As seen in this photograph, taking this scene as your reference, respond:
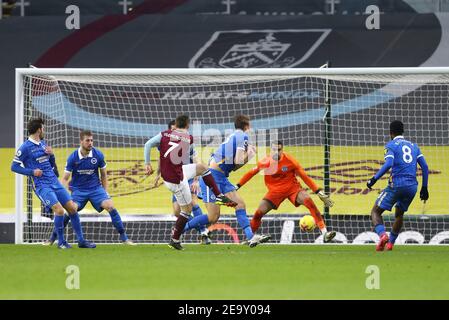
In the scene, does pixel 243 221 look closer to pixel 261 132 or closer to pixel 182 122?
pixel 182 122

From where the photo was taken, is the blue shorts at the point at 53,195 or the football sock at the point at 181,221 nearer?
the football sock at the point at 181,221

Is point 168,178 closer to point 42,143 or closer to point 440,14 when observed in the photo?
point 42,143

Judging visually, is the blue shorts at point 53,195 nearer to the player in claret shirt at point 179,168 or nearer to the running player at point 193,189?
the running player at point 193,189

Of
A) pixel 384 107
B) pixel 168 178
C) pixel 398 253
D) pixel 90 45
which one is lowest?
pixel 398 253

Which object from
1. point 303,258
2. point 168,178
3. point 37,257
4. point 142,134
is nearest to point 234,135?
point 168,178

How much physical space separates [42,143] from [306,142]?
6.10 metres

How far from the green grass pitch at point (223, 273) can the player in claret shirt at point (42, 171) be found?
577 mm

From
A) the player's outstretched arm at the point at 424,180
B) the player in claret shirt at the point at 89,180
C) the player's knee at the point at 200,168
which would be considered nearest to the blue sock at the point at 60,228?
the player in claret shirt at the point at 89,180

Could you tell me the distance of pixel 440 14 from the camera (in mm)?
21859

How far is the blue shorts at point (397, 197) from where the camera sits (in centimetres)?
1531

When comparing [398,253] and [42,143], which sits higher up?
[42,143]

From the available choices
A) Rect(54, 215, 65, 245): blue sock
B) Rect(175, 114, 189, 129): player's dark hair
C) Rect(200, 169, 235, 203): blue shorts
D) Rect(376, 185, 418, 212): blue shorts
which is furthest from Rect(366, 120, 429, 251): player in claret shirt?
Rect(54, 215, 65, 245): blue sock
